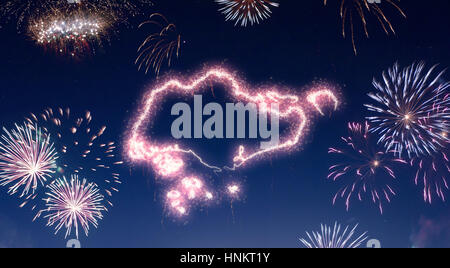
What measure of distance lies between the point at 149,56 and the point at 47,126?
247 cm

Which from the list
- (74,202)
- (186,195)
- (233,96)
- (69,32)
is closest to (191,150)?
(186,195)

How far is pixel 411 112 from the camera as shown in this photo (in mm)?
7000

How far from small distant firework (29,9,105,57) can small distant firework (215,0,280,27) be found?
96.1 inches

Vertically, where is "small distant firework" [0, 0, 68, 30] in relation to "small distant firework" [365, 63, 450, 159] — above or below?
above

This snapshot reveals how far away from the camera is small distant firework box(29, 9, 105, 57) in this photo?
7.36 meters

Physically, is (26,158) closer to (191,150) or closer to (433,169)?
(191,150)

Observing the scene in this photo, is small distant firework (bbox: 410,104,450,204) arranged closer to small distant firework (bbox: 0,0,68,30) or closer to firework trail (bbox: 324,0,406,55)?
firework trail (bbox: 324,0,406,55)

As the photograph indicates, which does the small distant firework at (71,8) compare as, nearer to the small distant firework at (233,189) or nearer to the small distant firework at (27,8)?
the small distant firework at (27,8)

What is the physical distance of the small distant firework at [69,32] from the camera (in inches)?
290

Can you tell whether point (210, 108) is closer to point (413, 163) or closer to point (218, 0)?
point (218, 0)

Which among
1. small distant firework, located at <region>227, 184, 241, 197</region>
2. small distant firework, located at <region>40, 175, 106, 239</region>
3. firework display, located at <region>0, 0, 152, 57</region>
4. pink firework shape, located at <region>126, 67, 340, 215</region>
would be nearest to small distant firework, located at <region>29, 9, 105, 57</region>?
firework display, located at <region>0, 0, 152, 57</region>

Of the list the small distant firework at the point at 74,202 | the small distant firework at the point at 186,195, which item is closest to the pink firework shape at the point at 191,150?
the small distant firework at the point at 186,195

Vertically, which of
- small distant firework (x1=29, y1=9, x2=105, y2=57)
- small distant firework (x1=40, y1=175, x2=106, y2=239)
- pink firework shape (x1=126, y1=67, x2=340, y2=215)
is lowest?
small distant firework (x1=40, y1=175, x2=106, y2=239)
